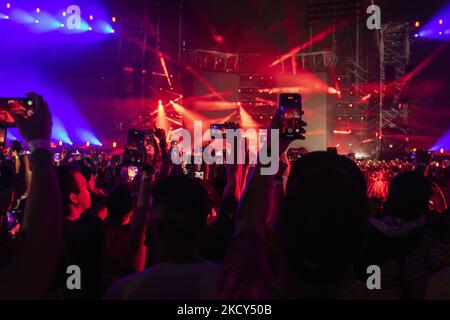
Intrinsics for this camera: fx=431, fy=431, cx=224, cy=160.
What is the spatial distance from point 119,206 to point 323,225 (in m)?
2.34

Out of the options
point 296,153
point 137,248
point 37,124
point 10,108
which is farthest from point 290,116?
point 296,153

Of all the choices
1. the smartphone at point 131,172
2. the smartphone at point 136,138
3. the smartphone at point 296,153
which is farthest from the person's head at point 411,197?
the smartphone at point 131,172

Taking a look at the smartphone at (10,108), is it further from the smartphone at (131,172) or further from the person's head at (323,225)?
the smartphone at (131,172)

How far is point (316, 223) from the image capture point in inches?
42.5

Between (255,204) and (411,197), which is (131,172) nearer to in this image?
(411,197)

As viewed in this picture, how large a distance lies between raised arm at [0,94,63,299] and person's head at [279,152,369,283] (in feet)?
2.48

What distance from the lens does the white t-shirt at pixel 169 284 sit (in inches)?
66.2

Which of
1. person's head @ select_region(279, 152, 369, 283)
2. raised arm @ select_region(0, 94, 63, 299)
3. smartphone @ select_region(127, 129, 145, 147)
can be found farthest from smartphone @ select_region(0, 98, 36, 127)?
smartphone @ select_region(127, 129, 145, 147)

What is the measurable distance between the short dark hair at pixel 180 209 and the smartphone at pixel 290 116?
19.9 inches

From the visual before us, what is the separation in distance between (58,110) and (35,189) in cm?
2064

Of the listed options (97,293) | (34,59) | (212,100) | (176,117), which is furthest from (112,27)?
(97,293)

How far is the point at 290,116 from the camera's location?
6.32 ft

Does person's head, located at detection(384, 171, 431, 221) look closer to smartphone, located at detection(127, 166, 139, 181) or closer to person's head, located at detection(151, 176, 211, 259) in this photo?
person's head, located at detection(151, 176, 211, 259)

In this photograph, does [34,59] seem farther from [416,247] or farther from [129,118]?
[416,247]
